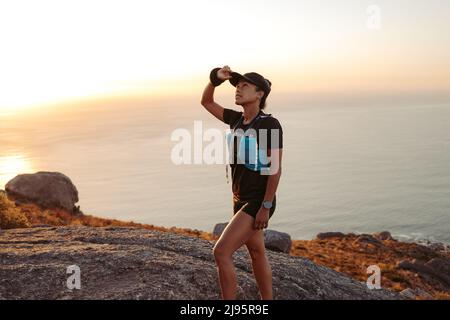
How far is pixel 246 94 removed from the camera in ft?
17.8

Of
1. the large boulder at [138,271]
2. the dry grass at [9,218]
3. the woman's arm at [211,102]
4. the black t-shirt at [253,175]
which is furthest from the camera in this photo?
the dry grass at [9,218]

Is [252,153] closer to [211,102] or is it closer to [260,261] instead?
[211,102]

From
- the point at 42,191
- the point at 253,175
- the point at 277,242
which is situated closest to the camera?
the point at 253,175

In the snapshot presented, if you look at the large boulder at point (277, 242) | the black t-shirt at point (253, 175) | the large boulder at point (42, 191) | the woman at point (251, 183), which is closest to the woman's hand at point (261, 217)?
the woman at point (251, 183)

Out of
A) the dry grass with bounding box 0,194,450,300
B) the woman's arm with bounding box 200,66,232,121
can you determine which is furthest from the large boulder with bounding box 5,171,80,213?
the woman's arm with bounding box 200,66,232,121

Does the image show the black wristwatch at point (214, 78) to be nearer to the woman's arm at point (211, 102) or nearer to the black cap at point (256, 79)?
the woman's arm at point (211, 102)

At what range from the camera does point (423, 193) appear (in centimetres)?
16525

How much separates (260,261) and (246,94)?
210 centimetres

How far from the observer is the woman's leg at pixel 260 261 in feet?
18.1

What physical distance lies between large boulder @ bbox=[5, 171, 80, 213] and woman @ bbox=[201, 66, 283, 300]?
85.4 feet

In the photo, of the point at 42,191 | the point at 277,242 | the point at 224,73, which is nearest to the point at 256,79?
the point at 224,73

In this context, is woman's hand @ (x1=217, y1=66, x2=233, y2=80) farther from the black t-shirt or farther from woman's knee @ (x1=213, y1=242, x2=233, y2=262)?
woman's knee @ (x1=213, y1=242, x2=233, y2=262)

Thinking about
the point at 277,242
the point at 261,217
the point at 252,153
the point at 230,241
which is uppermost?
the point at 252,153

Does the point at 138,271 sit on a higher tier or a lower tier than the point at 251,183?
lower
